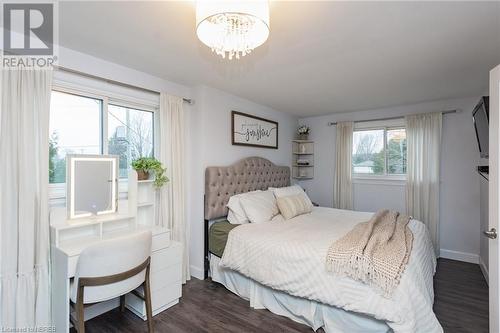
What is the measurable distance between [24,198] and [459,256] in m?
5.15

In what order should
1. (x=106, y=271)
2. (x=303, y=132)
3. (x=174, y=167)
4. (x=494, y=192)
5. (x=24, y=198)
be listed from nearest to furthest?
(x=494, y=192)
(x=106, y=271)
(x=24, y=198)
(x=174, y=167)
(x=303, y=132)

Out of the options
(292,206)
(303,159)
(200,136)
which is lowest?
(292,206)

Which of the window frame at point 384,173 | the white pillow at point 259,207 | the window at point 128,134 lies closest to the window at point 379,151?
the window frame at point 384,173

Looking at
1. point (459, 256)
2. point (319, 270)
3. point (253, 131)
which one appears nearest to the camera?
point (319, 270)

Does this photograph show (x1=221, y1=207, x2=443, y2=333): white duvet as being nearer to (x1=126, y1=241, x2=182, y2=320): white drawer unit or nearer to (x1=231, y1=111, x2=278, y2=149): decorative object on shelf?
(x1=126, y1=241, x2=182, y2=320): white drawer unit

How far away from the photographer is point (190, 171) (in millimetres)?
3193

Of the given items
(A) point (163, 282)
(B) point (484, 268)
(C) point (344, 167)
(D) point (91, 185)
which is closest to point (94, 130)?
(D) point (91, 185)

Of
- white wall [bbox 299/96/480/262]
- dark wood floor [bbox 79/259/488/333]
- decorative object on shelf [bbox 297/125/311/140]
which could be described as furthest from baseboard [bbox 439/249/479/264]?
decorative object on shelf [bbox 297/125/311/140]

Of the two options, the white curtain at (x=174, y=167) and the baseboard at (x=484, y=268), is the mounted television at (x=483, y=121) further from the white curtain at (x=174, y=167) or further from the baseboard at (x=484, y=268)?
the white curtain at (x=174, y=167)

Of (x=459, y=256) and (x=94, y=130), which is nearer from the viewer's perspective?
(x=94, y=130)

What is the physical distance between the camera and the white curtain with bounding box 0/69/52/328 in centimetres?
179

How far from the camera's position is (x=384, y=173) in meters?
4.22

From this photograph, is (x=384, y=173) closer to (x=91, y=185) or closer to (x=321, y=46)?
(x=321, y=46)

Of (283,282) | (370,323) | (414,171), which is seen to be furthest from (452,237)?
(283,282)
